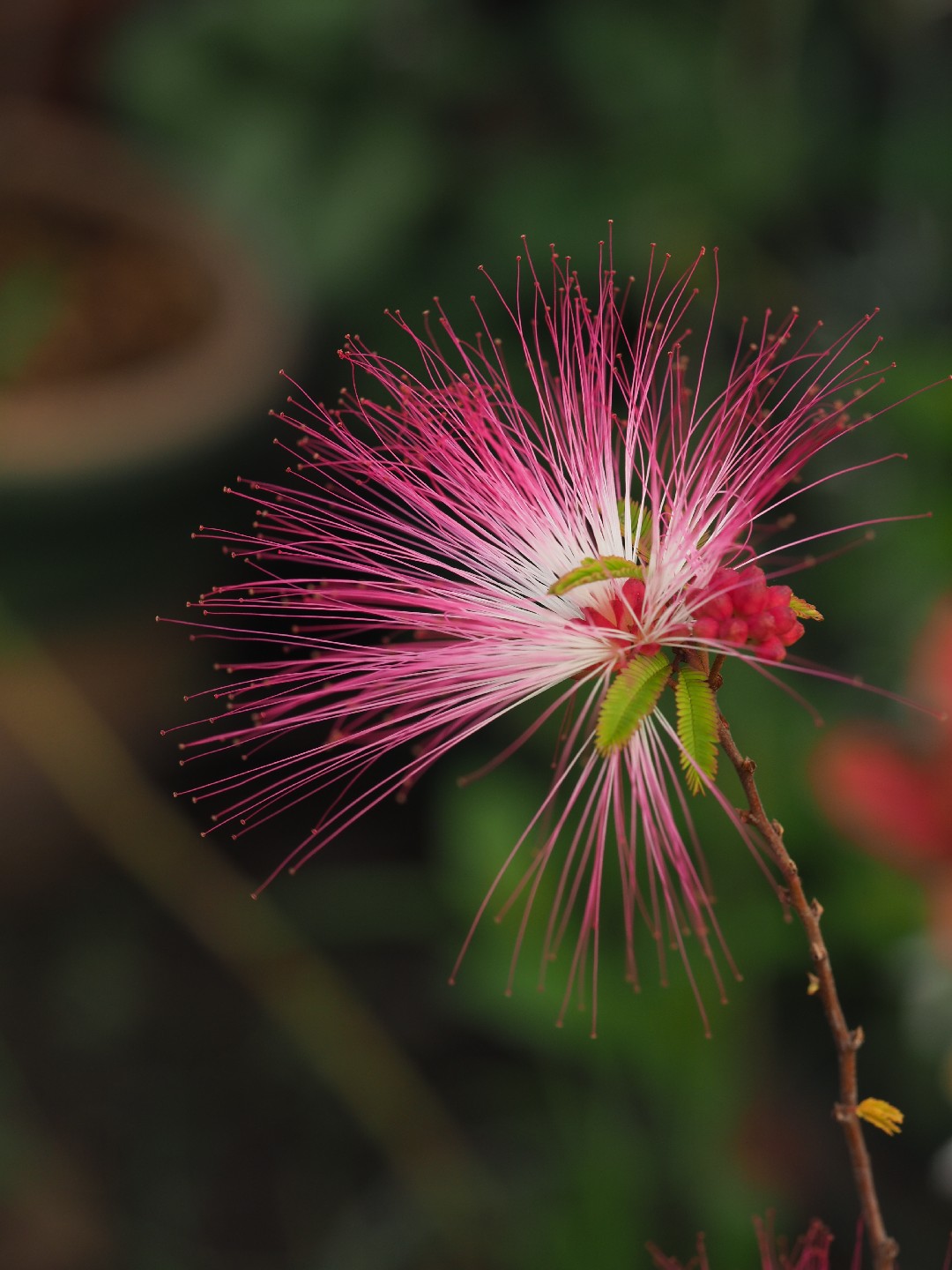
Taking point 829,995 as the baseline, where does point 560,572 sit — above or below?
above

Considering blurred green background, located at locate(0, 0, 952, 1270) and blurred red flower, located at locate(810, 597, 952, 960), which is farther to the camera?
blurred green background, located at locate(0, 0, 952, 1270)

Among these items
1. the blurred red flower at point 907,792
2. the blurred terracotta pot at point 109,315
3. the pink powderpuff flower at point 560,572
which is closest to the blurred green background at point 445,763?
the blurred terracotta pot at point 109,315

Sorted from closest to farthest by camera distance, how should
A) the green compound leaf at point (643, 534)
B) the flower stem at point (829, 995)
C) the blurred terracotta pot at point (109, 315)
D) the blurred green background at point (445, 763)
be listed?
the flower stem at point (829, 995), the green compound leaf at point (643, 534), the blurred green background at point (445, 763), the blurred terracotta pot at point (109, 315)

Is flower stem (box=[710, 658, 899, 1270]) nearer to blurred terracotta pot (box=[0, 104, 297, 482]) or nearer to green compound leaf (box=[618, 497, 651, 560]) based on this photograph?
green compound leaf (box=[618, 497, 651, 560])

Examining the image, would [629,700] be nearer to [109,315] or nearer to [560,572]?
[560,572]

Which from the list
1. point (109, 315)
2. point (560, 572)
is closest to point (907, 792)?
point (560, 572)

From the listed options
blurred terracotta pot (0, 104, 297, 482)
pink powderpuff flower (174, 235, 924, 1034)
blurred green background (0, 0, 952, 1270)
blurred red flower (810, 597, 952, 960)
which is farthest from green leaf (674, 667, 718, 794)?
blurred terracotta pot (0, 104, 297, 482)

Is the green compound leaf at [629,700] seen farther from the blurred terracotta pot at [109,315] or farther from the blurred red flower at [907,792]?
the blurred terracotta pot at [109,315]
